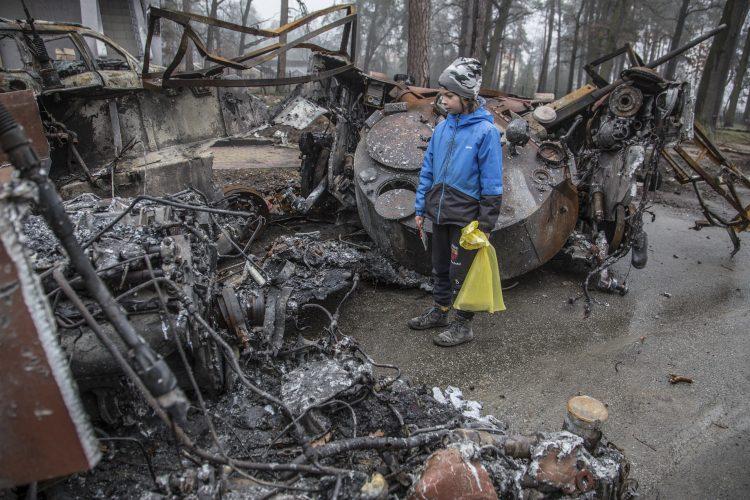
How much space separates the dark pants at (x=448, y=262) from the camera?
3719 mm

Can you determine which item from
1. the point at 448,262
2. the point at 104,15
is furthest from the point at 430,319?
the point at 104,15

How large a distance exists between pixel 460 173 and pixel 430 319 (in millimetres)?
1382

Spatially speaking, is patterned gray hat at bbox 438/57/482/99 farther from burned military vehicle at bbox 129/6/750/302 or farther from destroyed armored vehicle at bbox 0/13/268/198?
destroyed armored vehicle at bbox 0/13/268/198

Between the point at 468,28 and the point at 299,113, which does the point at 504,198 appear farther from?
the point at 468,28

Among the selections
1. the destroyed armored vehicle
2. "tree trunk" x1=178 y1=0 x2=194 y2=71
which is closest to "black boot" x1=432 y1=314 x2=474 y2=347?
the destroyed armored vehicle

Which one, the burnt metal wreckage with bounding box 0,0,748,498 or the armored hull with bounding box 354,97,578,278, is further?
the armored hull with bounding box 354,97,578,278

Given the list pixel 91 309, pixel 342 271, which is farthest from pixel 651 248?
pixel 91 309

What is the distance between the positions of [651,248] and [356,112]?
448 cm

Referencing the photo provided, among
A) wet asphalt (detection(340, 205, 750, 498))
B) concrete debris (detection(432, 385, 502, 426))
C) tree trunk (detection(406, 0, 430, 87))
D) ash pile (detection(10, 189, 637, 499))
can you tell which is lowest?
wet asphalt (detection(340, 205, 750, 498))

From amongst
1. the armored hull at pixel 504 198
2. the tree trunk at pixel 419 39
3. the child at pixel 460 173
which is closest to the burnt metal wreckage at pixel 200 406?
the child at pixel 460 173

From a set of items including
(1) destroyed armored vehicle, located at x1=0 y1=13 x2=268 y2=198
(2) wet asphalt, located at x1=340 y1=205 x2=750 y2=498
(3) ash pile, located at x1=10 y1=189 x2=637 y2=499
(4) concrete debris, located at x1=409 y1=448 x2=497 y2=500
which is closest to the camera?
(4) concrete debris, located at x1=409 y1=448 x2=497 y2=500

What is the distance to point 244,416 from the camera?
9.03 feet

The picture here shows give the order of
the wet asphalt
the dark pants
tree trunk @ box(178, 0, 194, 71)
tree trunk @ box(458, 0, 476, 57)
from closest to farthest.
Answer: the wet asphalt < the dark pants < tree trunk @ box(458, 0, 476, 57) < tree trunk @ box(178, 0, 194, 71)

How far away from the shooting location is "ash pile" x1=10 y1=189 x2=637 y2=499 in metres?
2.14
